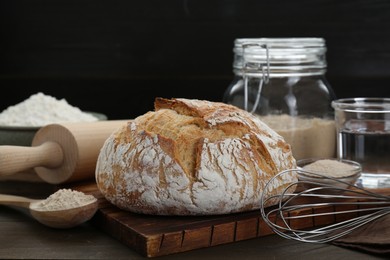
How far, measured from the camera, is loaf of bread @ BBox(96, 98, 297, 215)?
0.80m

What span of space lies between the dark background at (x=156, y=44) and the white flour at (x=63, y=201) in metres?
0.74

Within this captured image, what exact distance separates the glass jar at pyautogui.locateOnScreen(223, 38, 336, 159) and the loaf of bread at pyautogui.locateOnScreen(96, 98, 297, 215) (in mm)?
229

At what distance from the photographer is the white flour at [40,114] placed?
117cm

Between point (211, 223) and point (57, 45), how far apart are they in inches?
37.1

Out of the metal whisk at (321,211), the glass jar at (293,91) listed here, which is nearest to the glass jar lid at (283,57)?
the glass jar at (293,91)

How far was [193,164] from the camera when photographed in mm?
815

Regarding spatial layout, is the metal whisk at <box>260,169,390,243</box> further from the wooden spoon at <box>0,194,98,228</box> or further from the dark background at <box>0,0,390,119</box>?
the dark background at <box>0,0,390,119</box>

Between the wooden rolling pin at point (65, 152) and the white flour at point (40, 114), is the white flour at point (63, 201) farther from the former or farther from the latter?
the white flour at point (40, 114)

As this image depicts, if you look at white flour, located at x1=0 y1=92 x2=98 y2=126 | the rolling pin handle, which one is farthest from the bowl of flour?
the rolling pin handle

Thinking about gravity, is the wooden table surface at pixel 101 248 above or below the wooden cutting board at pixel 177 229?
below

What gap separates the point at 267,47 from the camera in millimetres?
1128

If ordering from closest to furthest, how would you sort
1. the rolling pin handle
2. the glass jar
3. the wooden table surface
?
the wooden table surface → the rolling pin handle → the glass jar

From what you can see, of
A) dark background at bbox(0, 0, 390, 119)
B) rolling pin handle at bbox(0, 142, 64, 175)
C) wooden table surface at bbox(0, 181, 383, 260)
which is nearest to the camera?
wooden table surface at bbox(0, 181, 383, 260)

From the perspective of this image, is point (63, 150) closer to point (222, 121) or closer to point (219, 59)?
point (222, 121)
